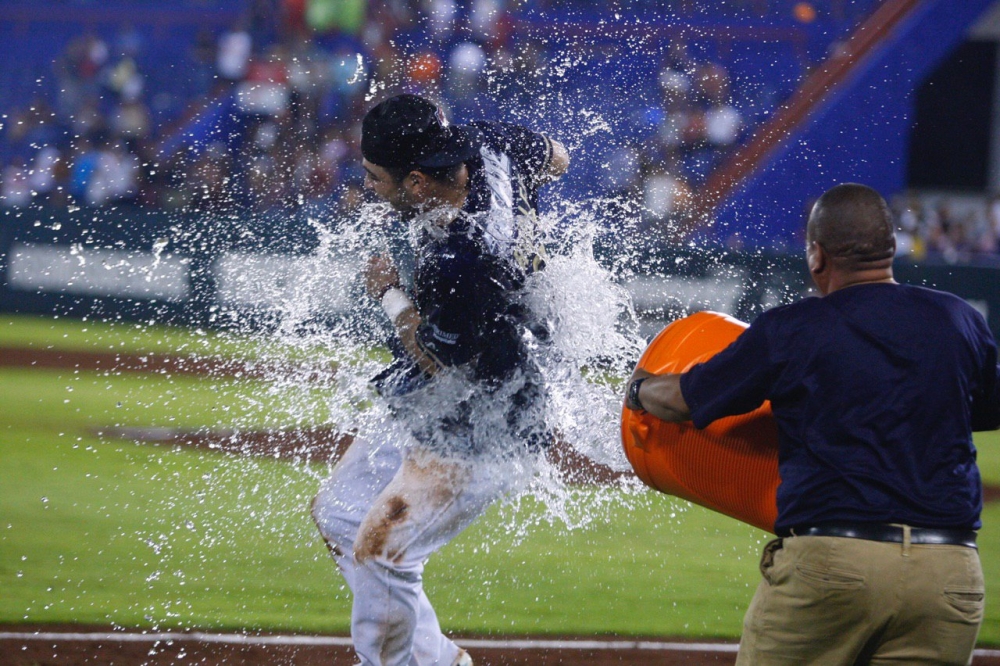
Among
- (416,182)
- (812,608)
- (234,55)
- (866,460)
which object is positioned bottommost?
(812,608)

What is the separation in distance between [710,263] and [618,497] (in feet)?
20.4

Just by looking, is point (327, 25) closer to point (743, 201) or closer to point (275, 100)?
point (275, 100)

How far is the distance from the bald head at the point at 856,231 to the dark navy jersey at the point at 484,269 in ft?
4.02

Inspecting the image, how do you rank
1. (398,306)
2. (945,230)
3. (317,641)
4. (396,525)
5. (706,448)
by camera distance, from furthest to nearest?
(945,230), (317,641), (398,306), (396,525), (706,448)

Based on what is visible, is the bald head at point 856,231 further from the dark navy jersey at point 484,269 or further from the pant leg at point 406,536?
the pant leg at point 406,536

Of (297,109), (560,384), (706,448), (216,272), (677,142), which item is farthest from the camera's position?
(297,109)

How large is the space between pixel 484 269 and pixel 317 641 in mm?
1909

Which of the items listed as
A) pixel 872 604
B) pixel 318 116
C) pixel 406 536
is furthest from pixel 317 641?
pixel 318 116

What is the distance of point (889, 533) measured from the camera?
8.33 ft

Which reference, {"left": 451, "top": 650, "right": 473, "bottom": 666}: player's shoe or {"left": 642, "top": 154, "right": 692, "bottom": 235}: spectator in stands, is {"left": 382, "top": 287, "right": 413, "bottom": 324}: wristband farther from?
{"left": 642, "top": 154, "right": 692, "bottom": 235}: spectator in stands

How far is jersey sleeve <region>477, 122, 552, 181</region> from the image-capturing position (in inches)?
164

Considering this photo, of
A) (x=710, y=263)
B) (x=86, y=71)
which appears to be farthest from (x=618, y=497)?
(x=86, y=71)

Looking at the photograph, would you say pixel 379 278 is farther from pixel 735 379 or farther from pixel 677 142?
pixel 677 142

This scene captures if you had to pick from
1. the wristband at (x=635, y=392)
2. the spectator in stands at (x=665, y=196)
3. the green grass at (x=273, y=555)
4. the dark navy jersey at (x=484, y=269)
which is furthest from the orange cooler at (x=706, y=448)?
the spectator in stands at (x=665, y=196)
